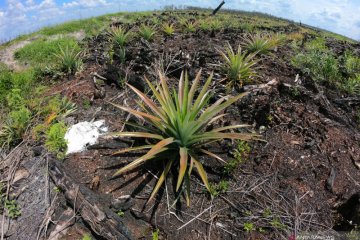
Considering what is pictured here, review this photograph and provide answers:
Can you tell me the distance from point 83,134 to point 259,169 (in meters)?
2.14

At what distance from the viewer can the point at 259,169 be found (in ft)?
10.2

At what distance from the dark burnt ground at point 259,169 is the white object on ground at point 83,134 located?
0.11 m

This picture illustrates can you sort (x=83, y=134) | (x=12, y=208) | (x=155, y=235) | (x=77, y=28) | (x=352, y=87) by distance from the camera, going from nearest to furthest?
(x=155, y=235) → (x=12, y=208) → (x=83, y=134) → (x=352, y=87) → (x=77, y=28)

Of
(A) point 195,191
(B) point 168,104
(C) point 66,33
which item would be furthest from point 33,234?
(C) point 66,33

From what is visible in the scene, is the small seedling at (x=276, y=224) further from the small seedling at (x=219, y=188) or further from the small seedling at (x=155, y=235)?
the small seedling at (x=155, y=235)

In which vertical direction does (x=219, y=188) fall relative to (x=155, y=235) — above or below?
above

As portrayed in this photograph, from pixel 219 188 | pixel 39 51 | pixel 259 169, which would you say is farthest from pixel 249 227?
pixel 39 51

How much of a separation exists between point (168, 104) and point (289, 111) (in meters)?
1.82

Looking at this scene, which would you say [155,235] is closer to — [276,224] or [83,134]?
[276,224]

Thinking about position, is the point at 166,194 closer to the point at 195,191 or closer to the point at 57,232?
the point at 195,191

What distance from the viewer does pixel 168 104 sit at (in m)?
3.16

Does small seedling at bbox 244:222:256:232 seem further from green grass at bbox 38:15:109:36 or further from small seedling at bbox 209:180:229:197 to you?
green grass at bbox 38:15:109:36

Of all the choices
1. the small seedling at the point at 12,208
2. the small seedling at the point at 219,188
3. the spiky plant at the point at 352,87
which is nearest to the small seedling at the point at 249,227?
the small seedling at the point at 219,188

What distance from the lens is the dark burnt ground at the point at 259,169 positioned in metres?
2.63
